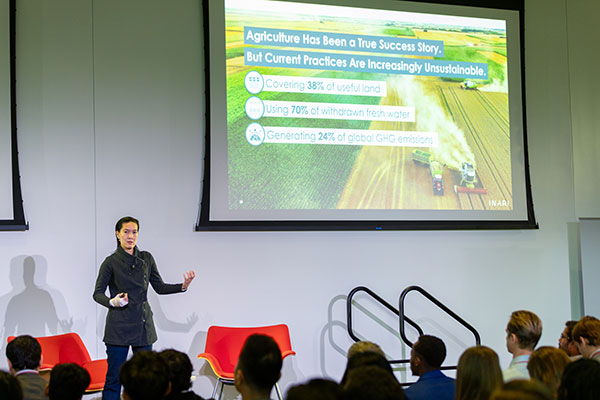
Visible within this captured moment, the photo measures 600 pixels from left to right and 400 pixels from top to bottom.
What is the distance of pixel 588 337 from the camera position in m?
3.09

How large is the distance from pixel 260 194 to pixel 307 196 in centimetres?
39

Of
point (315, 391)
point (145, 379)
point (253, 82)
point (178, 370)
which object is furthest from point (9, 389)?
point (253, 82)

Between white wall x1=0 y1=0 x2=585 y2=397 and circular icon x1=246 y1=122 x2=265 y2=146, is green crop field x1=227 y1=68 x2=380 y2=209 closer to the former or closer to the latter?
circular icon x1=246 y1=122 x2=265 y2=146

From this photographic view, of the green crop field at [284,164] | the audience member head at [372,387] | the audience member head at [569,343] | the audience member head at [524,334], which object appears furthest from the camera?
the green crop field at [284,164]

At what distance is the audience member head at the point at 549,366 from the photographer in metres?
2.21

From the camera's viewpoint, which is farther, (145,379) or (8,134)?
(8,134)

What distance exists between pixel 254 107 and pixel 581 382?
3553 mm

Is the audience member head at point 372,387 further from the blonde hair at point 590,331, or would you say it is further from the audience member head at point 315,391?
the blonde hair at point 590,331

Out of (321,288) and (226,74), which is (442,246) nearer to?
(321,288)

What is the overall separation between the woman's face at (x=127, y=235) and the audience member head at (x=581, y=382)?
9.09 feet

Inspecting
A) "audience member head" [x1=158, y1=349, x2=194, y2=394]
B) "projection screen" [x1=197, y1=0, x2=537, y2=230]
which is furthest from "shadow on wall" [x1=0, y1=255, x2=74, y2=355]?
"audience member head" [x1=158, y1=349, x2=194, y2=394]

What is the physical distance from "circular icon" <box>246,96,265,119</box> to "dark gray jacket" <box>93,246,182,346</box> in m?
1.54

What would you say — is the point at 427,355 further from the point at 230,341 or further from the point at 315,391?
the point at 230,341

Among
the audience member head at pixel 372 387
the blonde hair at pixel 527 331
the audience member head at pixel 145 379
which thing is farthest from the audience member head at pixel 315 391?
the blonde hair at pixel 527 331
